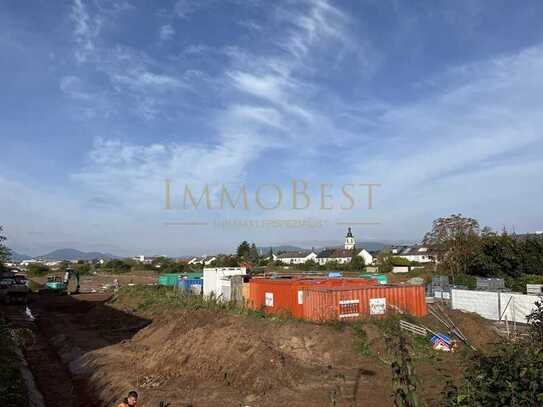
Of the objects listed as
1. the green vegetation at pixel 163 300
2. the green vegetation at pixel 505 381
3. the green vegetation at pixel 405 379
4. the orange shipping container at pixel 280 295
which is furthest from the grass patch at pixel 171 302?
the green vegetation at pixel 405 379

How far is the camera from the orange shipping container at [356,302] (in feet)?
67.6

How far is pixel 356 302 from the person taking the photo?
2097cm

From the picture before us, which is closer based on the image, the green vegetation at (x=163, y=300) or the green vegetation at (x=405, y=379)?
the green vegetation at (x=405, y=379)

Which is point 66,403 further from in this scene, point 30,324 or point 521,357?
point 30,324

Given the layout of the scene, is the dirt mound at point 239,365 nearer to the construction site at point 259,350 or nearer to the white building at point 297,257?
the construction site at point 259,350

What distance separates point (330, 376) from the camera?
1491 cm

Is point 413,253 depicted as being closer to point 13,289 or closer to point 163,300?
point 163,300

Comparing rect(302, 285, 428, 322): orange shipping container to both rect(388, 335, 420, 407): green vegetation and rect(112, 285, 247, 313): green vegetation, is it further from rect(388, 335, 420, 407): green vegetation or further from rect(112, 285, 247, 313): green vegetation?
rect(388, 335, 420, 407): green vegetation

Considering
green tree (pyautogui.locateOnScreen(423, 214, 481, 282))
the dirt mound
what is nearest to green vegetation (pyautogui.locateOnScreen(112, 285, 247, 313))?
the dirt mound

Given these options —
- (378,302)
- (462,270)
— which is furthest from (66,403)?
(462,270)

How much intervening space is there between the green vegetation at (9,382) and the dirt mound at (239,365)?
2791mm

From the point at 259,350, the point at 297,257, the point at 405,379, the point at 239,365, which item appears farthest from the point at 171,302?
the point at 297,257

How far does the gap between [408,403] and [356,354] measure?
46.0ft

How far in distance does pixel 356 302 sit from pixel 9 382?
14.1 metres
